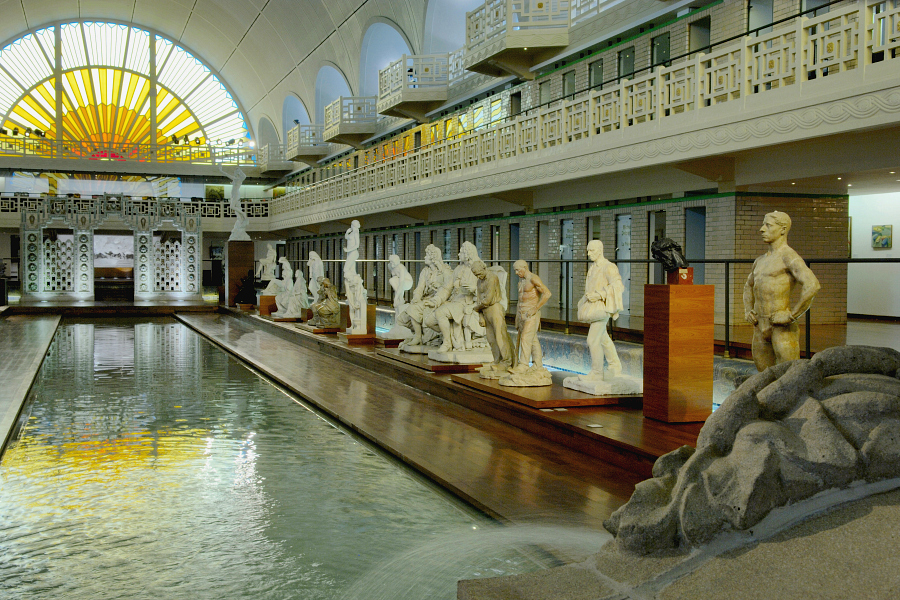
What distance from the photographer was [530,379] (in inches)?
344

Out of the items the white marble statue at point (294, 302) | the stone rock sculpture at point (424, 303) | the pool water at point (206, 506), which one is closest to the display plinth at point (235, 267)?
the white marble statue at point (294, 302)

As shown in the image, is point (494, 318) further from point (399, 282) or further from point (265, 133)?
point (265, 133)

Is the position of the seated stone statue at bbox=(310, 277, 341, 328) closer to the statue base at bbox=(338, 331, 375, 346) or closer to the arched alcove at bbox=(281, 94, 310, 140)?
the statue base at bbox=(338, 331, 375, 346)

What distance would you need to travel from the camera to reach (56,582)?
13.7 feet

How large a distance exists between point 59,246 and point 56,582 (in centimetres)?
2928

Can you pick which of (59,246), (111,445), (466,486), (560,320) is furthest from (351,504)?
(59,246)

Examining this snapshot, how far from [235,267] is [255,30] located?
18.2 meters

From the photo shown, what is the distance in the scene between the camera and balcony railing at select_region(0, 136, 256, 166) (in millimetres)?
39969

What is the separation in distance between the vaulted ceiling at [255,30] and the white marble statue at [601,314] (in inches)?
859

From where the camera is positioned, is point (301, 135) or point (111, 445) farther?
point (301, 135)

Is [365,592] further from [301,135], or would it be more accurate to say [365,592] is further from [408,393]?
[301,135]

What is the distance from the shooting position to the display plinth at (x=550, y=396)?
7922mm

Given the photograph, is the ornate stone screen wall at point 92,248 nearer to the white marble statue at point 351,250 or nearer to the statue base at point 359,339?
the white marble statue at point 351,250

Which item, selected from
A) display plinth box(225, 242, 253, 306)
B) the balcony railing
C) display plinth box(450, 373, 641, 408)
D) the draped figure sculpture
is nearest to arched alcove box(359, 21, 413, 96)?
display plinth box(225, 242, 253, 306)
